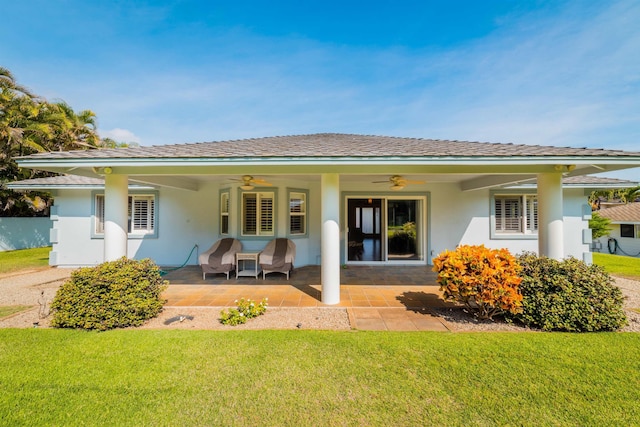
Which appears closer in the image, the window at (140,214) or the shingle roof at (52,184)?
the shingle roof at (52,184)

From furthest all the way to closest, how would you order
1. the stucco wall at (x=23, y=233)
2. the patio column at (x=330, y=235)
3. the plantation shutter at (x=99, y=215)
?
the stucco wall at (x=23, y=233) → the plantation shutter at (x=99, y=215) → the patio column at (x=330, y=235)

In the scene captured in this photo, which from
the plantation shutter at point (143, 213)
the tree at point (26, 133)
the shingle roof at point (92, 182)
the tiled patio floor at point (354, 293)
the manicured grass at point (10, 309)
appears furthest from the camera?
the tree at point (26, 133)

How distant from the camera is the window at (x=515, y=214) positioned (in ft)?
31.6

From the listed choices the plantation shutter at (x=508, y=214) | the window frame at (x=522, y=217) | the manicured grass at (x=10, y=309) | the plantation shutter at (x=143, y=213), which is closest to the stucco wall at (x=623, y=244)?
the window frame at (x=522, y=217)

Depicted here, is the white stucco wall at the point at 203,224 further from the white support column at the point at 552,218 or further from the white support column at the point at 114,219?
the white support column at the point at 552,218

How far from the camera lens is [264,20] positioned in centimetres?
935

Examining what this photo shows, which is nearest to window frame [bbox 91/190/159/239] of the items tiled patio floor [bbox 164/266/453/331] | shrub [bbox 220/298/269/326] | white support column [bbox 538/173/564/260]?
tiled patio floor [bbox 164/266/453/331]

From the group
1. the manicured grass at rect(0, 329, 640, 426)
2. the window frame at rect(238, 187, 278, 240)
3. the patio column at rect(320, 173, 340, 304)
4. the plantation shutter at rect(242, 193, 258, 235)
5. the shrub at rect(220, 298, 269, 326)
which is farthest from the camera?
the plantation shutter at rect(242, 193, 258, 235)

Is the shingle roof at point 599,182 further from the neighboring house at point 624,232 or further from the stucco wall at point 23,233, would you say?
the stucco wall at point 23,233

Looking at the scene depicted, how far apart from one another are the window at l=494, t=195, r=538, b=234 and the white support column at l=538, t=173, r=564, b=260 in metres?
4.52

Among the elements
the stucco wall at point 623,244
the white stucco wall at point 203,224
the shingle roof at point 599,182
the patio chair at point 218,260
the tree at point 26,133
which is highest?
the tree at point 26,133

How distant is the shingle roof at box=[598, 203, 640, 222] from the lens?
21.2 m

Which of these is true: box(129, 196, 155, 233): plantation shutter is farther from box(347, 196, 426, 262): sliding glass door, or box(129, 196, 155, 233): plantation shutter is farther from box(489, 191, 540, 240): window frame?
box(489, 191, 540, 240): window frame

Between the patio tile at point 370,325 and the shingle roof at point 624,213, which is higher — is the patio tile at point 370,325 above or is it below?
below
